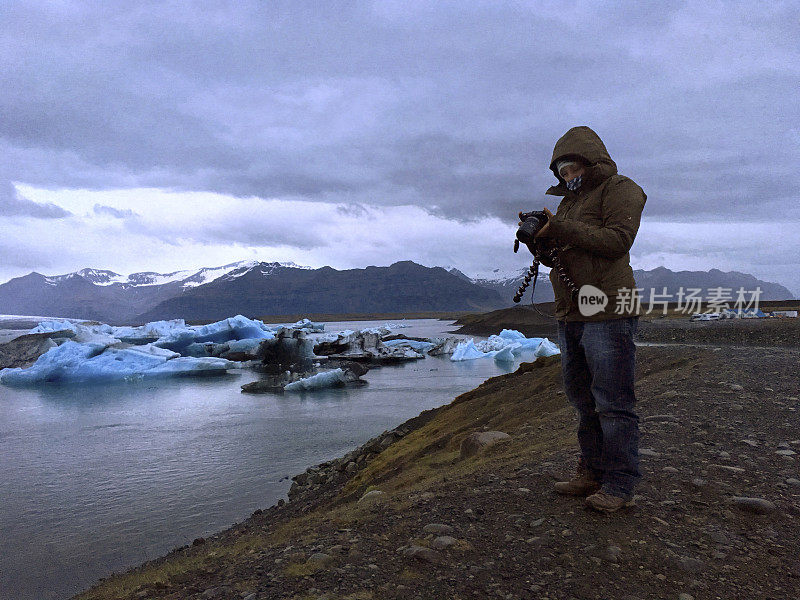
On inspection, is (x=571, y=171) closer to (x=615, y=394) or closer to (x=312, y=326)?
(x=615, y=394)

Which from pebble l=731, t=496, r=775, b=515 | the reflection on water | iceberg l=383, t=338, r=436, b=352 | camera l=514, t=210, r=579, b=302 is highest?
camera l=514, t=210, r=579, b=302

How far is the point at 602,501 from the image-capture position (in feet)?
9.16

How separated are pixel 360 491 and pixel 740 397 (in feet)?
14.5

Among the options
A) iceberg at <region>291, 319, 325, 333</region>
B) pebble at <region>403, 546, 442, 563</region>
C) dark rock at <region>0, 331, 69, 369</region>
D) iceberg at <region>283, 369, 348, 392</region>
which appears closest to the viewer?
pebble at <region>403, 546, 442, 563</region>

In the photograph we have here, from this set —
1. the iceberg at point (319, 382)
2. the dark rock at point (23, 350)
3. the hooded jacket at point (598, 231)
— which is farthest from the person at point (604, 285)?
the dark rock at point (23, 350)

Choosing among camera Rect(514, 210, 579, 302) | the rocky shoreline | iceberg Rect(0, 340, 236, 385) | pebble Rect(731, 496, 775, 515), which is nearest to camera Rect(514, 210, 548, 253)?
camera Rect(514, 210, 579, 302)

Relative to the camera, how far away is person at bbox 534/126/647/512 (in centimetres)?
272

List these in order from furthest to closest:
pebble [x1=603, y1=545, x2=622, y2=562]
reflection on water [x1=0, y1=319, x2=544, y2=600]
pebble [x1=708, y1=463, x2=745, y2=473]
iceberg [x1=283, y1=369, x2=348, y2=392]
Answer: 1. iceberg [x1=283, y1=369, x2=348, y2=392]
2. reflection on water [x1=0, y1=319, x2=544, y2=600]
3. pebble [x1=708, y1=463, x2=745, y2=473]
4. pebble [x1=603, y1=545, x2=622, y2=562]

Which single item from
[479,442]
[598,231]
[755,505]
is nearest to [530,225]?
[598,231]

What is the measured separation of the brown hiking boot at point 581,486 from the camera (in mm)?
3051

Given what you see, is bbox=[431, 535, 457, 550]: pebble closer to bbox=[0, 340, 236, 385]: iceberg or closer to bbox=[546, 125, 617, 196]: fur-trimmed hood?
bbox=[546, 125, 617, 196]: fur-trimmed hood

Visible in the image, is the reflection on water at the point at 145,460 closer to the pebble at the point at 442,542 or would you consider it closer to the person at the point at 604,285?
the pebble at the point at 442,542

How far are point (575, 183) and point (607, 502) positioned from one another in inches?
70.2

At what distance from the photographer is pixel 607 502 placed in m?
2.78
